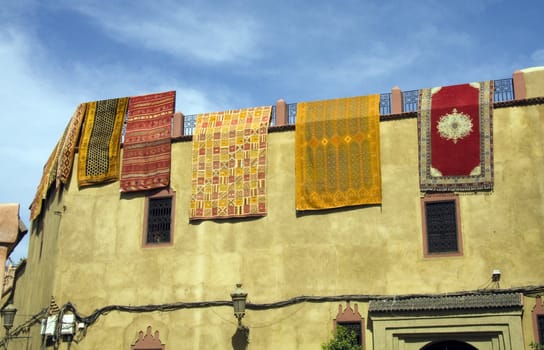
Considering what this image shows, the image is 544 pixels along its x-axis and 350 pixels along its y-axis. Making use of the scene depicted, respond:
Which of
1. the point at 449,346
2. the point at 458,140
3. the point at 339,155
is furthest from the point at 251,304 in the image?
the point at 458,140

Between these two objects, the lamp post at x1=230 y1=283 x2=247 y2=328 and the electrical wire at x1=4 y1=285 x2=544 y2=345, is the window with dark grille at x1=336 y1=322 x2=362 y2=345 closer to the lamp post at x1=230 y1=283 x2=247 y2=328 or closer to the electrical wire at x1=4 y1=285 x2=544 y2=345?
the electrical wire at x1=4 y1=285 x2=544 y2=345

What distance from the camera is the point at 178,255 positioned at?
1538 cm

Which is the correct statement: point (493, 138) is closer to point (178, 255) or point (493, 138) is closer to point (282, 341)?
point (282, 341)

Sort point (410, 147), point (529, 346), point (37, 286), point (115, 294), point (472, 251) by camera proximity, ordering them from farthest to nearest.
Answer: point (37, 286)
point (115, 294)
point (410, 147)
point (472, 251)
point (529, 346)

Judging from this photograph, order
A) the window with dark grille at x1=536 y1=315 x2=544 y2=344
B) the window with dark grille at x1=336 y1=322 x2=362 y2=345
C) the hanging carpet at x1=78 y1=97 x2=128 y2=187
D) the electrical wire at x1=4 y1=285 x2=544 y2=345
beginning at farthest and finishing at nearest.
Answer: the hanging carpet at x1=78 y1=97 x2=128 y2=187, the window with dark grille at x1=336 y1=322 x2=362 y2=345, the electrical wire at x1=4 y1=285 x2=544 y2=345, the window with dark grille at x1=536 y1=315 x2=544 y2=344

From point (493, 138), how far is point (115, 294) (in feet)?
26.6

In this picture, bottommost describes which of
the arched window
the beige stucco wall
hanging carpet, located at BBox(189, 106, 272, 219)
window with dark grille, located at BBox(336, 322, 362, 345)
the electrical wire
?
the arched window

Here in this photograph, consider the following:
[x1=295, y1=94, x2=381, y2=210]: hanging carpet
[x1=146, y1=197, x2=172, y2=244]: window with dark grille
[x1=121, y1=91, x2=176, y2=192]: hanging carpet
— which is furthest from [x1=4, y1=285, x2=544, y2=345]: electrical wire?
[x1=121, y1=91, x2=176, y2=192]: hanging carpet

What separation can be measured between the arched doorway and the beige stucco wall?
0.91 metres

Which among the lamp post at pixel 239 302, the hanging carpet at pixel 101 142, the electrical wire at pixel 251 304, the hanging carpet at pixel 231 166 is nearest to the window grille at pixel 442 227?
the electrical wire at pixel 251 304

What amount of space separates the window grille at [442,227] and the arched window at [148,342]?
18.3ft

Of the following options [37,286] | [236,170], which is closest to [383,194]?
[236,170]

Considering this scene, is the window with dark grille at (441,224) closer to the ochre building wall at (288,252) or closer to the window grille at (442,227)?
the window grille at (442,227)

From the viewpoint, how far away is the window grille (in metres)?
13.9
